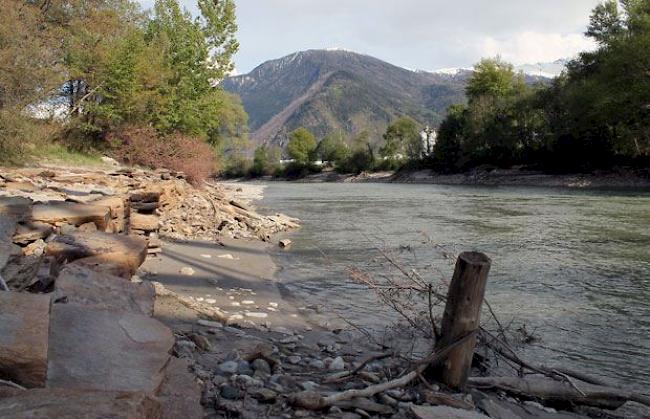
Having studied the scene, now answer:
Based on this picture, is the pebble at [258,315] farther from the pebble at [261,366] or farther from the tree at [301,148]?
the tree at [301,148]

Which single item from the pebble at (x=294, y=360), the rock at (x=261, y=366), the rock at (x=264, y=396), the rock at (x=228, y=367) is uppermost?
the rock at (x=228, y=367)

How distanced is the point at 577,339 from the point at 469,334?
3.49m

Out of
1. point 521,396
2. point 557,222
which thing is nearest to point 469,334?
point 521,396

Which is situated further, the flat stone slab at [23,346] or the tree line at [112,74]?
the tree line at [112,74]

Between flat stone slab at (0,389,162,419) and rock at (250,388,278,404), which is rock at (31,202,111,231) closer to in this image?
rock at (250,388,278,404)

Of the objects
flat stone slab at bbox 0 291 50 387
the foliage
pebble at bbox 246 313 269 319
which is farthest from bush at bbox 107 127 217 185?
the foliage

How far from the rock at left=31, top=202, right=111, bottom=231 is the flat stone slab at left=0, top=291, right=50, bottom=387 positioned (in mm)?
5107

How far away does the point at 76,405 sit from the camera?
223 centimetres

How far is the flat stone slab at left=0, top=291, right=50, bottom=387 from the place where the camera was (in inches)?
101

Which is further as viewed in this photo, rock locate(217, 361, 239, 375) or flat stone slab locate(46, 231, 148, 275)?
flat stone slab locate(46, 231, 148, 275)

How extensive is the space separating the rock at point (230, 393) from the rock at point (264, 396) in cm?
11

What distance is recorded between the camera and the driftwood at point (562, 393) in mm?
4988

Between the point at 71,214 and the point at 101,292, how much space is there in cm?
411

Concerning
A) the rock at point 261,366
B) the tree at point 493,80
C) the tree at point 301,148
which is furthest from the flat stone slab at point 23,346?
the tree at point 301,148
